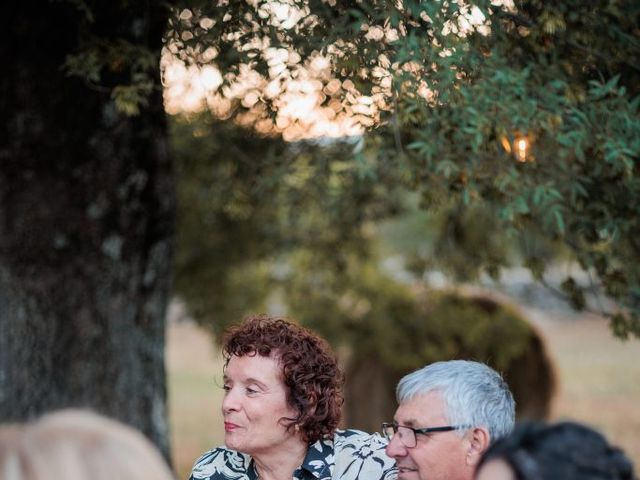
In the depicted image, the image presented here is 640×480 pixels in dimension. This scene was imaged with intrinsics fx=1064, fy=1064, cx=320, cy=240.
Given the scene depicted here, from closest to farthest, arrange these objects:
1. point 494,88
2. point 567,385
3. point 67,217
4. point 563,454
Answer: point 563,454, point 494,88, point 67,217, point 567,385

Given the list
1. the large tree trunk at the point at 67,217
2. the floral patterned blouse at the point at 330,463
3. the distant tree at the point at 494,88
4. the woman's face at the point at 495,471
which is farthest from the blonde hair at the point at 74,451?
the large tree trunk at the point at 67,217

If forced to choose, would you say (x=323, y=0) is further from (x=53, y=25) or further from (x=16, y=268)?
(x=16, y=268)

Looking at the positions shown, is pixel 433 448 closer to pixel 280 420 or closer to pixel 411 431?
pixel 411 431

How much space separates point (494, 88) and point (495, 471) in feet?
6.93

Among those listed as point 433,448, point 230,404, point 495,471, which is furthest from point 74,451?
point 230,404

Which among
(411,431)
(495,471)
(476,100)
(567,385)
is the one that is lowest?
(495,471)

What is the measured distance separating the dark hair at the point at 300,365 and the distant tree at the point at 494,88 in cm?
95

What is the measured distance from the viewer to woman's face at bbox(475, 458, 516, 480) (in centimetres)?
225

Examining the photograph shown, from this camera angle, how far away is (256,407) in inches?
145

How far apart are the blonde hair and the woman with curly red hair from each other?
66.5 inches

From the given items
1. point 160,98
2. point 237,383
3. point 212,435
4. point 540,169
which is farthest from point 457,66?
point 212,435

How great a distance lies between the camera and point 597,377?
21.4m

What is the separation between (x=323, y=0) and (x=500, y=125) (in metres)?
0.93

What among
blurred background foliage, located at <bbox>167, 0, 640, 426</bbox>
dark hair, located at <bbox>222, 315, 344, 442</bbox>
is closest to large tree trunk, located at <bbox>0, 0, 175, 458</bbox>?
blurred background foliage, located at <bbox>167, 0, 640, 426</bbox>
